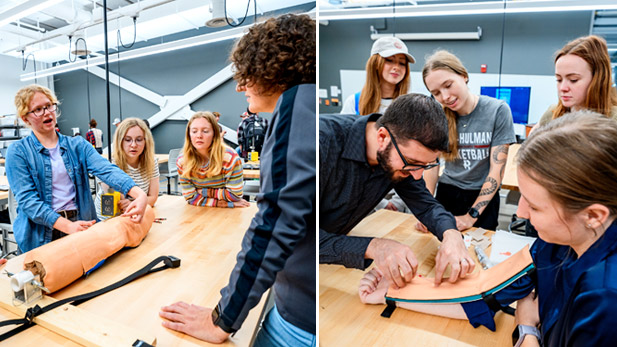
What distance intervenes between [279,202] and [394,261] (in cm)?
29

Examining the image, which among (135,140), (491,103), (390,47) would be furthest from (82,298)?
(491,103)

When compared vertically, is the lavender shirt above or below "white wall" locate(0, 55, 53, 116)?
below

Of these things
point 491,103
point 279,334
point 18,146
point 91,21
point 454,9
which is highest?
point 454,9

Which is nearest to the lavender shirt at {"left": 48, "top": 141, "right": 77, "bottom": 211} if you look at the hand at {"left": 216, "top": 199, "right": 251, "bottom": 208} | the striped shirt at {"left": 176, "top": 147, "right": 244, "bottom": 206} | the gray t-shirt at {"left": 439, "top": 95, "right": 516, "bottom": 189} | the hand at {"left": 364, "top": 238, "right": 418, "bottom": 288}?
the striped shirt at {"left": 176, "top": 147, "right": 244, "bottom": 206}

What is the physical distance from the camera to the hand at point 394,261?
1.99ft

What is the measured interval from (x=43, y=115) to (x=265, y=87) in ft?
1.39

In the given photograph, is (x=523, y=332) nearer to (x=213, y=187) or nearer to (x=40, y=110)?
(x=213, y=187)

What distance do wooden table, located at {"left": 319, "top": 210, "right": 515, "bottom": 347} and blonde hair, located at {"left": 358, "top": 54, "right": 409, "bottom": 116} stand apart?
1.26ft

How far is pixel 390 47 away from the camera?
0.75 meters

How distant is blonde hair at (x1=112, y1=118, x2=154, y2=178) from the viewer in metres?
0.62

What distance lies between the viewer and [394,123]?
0.60m

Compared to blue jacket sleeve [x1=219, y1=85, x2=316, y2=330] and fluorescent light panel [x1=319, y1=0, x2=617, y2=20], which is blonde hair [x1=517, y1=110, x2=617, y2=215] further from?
fluorescent light panel [x1=319, y1=0, x2=617, y2=20]

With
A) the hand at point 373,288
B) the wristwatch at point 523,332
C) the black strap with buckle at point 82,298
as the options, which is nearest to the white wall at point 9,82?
the black strap with buckle at point 82,298

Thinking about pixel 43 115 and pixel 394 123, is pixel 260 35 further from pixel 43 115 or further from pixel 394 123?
pixel 43 115
